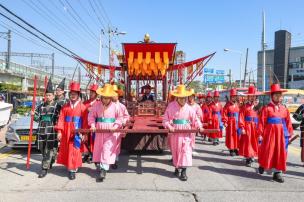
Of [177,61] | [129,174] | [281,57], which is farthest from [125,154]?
[281,57]

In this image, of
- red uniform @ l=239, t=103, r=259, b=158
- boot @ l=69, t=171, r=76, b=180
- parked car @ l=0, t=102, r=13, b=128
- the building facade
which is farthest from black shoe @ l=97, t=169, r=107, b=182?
the building facade

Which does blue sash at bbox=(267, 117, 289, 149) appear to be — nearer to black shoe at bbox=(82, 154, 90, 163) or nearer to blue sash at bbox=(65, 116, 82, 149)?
blue sash at bbox=(65, 116, 82, 149)

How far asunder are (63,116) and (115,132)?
108 centimetres

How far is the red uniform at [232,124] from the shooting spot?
32.0ft

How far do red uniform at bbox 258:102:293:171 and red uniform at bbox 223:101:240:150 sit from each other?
275 cm

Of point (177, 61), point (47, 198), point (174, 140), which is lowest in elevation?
point (47, 198)

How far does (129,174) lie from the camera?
6957mm

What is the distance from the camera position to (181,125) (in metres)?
6.86

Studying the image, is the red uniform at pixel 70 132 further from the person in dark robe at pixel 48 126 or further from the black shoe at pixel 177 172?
the black shoe at pixel 177 172

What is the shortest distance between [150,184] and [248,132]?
334cm

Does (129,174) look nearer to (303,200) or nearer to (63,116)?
(63,116)

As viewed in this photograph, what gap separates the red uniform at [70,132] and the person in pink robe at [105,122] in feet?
0.81

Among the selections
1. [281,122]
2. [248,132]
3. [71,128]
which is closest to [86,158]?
[71,128]

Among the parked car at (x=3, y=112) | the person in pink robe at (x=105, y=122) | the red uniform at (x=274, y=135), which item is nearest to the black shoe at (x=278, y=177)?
the red uniform at (x=274, y=135)
